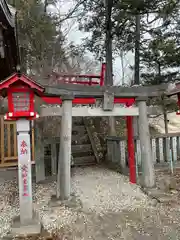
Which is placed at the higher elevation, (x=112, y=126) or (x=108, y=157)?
(x=112, y=126)

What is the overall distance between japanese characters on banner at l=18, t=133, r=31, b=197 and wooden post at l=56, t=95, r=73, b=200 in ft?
3.60

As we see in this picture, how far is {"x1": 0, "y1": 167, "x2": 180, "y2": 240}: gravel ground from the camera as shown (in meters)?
3.67

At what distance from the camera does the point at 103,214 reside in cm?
436

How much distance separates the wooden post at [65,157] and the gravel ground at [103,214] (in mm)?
432

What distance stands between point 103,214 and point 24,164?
1.85m

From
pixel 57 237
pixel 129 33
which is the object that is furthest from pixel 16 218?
pixel 129 33

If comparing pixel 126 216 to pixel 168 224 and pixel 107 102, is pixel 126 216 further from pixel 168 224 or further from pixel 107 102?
pixel 107 102

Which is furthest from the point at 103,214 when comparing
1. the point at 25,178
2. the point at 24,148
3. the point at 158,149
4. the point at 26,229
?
the point at 158,149

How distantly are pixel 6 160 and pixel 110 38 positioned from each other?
6.63 m

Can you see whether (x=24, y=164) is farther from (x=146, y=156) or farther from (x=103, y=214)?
(x=146, y=156)

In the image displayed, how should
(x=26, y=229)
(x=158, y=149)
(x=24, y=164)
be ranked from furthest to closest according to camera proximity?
1. (x=158, y=149)
2. (x=24, y=164)
3. (x=26, y=229)

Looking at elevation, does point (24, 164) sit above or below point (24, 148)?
below

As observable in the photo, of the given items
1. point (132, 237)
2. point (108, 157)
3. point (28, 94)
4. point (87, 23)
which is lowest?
point (132, 237)

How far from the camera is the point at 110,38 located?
9797 mm
